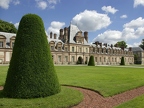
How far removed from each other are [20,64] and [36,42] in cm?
119

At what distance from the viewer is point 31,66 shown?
6.98 meters

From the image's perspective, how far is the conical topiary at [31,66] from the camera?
22.2ft

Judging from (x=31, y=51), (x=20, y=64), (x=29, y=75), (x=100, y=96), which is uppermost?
(x=31, y=51)

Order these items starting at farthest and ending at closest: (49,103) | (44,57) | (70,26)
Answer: (70,26), (44,57), (49,103)

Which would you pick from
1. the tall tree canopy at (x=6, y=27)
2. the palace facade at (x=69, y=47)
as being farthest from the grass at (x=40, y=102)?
the tall tree canopy at (x=6, y=27)

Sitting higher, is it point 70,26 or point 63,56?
point 70,26

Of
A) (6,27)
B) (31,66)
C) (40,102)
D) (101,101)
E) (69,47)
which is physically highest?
(6,27)

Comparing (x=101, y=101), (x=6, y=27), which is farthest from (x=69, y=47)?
(x=101, y=101)

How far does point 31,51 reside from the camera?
7168 millimetres

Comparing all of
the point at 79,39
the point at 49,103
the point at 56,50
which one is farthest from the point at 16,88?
the point at 79,39

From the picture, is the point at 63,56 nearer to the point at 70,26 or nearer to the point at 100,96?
the point at 70,26

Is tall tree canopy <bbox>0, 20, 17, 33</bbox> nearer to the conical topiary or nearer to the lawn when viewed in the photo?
the lawn

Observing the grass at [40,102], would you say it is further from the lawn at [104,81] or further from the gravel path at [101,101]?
the lawn at [104,81]

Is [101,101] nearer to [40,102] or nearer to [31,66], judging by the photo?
[40,102]
